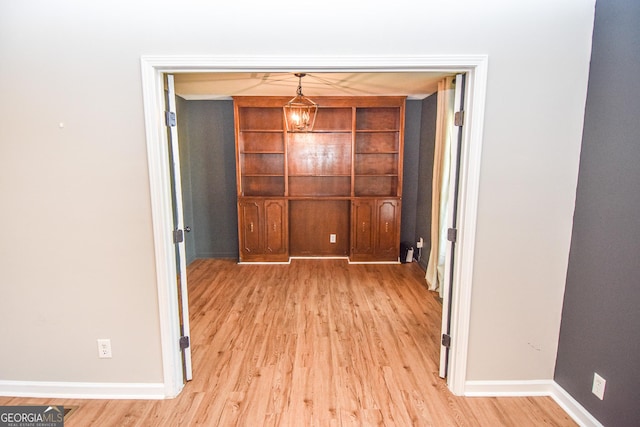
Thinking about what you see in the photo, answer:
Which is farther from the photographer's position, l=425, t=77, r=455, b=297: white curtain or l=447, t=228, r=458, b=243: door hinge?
l=425, t=77, r=455, b=297: white curtain

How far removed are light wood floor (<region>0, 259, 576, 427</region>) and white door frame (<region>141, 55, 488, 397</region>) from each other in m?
0.23

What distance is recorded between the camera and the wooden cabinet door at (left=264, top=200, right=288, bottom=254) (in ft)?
15.9

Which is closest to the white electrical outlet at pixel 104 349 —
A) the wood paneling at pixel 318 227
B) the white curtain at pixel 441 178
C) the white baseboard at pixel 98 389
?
the white baseboard at pixel 98 389

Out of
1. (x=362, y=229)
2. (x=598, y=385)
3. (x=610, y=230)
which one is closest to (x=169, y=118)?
(x=610, y=230)

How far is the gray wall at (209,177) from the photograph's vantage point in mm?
4934

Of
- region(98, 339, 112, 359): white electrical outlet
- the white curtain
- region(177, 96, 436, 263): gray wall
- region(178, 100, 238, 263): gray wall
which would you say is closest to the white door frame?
region(98, 339, 112, 359): white electrical outlet

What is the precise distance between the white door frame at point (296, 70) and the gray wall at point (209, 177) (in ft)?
10.2

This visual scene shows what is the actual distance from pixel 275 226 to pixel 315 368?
8.85 feet

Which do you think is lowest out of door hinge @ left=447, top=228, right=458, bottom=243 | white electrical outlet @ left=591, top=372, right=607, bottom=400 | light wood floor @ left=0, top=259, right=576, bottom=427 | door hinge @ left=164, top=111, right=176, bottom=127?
light wood floor @ left=0, top=259, right=576, bottom=427

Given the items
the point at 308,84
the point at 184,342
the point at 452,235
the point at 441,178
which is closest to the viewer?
the point at 452,235

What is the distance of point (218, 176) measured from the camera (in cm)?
507

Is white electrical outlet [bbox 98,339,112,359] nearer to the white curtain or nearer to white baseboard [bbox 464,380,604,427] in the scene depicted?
white baseboard [bbox 464,380,604,427]

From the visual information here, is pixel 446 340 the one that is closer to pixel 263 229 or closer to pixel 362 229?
pixel 362 229

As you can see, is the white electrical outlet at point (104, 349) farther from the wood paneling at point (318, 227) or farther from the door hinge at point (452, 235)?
the wood paneling at point (318, 227)
